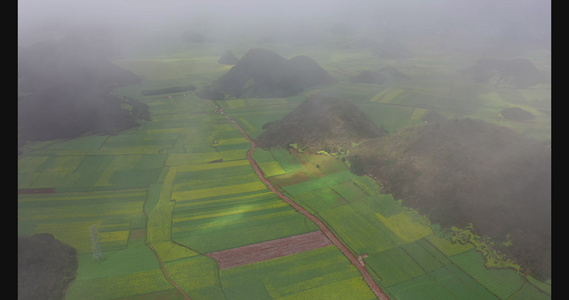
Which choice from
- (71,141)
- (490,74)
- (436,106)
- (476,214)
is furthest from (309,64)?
(476,214)

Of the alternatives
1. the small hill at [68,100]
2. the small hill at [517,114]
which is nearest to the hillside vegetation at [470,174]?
the small hill at [517,114]

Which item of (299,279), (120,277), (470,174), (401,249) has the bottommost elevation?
(299,279)

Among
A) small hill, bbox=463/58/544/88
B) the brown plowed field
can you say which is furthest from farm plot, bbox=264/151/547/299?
small hill, bbox=463/58/544/88

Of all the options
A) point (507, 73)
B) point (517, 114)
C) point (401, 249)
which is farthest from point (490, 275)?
point (507, 73)

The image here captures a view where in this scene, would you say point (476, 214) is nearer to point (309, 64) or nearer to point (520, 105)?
point (520, 105)

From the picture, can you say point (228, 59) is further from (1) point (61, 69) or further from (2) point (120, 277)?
(2) point (120, 277)

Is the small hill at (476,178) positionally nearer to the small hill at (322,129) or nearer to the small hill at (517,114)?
the small hill at (322,129)
